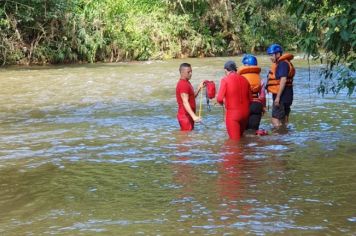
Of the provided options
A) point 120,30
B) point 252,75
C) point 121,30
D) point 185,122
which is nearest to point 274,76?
point 252,75

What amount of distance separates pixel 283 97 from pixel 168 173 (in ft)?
11.9

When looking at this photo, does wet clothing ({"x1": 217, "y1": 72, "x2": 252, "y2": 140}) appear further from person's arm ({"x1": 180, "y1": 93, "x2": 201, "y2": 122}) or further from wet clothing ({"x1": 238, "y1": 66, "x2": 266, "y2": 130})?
person's arm ({"x1": 180, "y1": 93, "x2": 201, "y2": 122})

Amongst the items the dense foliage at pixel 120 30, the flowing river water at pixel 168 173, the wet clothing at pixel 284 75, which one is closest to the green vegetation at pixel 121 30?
the dense foliage at pixel 120 30

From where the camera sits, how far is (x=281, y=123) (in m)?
11.6

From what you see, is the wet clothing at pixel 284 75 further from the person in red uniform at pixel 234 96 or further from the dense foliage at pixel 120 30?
the dense foliage at pixel 120 30

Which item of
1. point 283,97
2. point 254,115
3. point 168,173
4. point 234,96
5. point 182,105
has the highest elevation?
point 234,96

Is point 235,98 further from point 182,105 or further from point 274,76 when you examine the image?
point 274,76

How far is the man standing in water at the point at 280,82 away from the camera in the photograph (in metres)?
11.0

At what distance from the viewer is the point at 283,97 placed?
1123cm

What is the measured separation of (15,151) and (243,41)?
97.0 feet

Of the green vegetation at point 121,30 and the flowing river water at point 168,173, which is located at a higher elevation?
the green vegetation at point 121,30

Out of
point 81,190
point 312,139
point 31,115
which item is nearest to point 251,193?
point 81,190

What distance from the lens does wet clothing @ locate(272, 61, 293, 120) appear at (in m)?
11.0

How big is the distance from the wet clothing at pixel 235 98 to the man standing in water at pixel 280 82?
860mm
